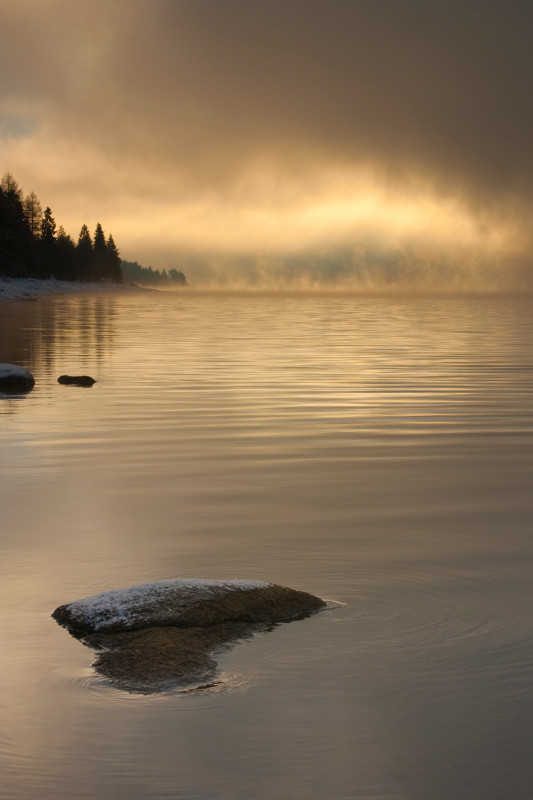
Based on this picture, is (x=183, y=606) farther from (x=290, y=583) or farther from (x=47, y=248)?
(x=47, y=248)

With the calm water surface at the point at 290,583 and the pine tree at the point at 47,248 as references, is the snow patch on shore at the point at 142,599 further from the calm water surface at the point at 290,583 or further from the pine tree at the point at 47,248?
the pine tree at the point at 47,248

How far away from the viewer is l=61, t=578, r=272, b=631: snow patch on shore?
20.5 feet

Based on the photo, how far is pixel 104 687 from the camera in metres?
5.48

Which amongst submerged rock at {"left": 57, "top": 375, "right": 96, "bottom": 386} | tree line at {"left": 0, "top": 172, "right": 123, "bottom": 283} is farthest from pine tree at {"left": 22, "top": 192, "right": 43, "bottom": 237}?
submerged rock at {"left": 57, "top": 375, "right": 96, "bottom": 386}

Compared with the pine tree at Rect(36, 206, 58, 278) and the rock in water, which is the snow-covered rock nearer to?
the rock in water

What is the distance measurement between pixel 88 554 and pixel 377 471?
15.9 feet

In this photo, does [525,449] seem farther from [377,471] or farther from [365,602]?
[365,602]

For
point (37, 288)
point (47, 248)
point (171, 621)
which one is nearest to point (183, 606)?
point (171, 621)

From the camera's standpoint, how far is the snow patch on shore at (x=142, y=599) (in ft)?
20.5

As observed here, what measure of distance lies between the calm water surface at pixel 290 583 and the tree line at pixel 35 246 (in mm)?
96274

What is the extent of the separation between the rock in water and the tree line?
89465 millimetres

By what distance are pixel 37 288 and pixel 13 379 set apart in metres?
109

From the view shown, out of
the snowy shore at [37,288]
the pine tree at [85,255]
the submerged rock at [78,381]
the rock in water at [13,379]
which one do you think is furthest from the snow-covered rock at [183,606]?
the pine tree at [85,255]

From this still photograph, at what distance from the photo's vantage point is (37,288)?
127438 millimetres
